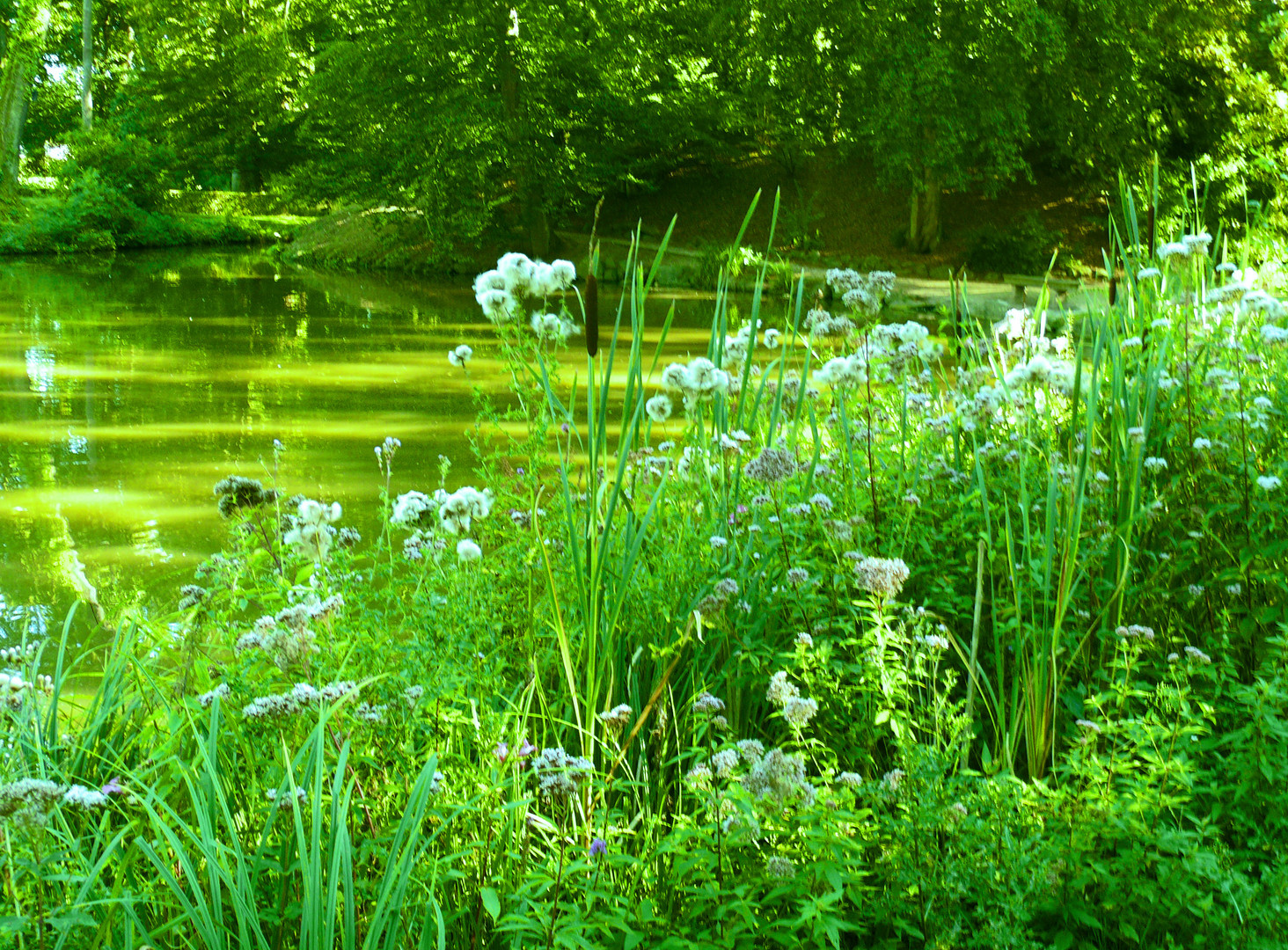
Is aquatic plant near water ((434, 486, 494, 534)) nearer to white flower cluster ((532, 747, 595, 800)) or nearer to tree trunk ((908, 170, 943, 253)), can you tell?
white flower cluster ((532, 747, 595, 800))

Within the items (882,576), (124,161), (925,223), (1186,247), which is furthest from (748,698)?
(124,161)

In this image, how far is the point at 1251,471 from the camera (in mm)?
2918

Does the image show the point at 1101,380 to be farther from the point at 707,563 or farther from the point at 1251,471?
the point at 707,563

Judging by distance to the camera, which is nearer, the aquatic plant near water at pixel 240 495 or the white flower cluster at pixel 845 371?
the aquatic plant near water at pixel 240 495

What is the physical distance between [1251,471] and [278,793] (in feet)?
7.79

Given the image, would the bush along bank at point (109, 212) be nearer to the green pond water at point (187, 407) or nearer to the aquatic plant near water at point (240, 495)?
the green pond water at point (187, 407)

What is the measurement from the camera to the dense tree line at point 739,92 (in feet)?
50.9

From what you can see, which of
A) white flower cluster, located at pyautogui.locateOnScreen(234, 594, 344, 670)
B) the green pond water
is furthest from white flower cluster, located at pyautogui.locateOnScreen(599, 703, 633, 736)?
the green pond water

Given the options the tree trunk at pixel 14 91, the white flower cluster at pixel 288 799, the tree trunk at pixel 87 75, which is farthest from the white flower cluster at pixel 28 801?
the tree trunk at pixel 87 75

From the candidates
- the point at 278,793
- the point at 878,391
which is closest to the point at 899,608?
the point at 878,391

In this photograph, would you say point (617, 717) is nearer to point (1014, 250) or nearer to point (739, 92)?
point (1014, 250)

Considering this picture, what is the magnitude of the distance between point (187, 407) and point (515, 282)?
5.90 metres

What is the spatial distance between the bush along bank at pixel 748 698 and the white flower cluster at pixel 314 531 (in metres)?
0.01

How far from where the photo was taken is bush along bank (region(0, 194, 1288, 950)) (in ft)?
5.67
